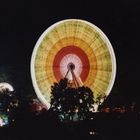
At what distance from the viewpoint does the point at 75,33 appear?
4081 cm

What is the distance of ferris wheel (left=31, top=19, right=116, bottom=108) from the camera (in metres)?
40.2

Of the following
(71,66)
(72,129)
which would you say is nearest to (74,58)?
(71,66)

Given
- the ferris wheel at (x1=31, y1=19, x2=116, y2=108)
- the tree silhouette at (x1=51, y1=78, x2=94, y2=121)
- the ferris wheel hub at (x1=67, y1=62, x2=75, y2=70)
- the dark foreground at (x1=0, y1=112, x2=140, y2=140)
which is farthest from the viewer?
the ferris wheel hub at (x1=67, y1=62, x2=75, y2=70)

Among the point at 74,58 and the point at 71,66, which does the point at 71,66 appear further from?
the point at 74,58

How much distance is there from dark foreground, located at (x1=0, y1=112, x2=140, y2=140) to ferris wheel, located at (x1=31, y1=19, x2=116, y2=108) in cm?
940

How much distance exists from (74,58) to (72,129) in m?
13.2

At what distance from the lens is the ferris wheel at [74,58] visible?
4016cm

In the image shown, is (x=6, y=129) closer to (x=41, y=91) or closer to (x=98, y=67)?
(x=41, y=91)

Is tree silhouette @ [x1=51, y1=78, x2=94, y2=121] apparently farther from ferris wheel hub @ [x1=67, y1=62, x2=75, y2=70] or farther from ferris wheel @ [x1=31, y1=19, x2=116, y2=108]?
ferris wheel hub @ [x1=67, y1=62, x2=75, y2=70]

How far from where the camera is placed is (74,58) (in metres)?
41.2

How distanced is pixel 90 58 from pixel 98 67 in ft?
2.83

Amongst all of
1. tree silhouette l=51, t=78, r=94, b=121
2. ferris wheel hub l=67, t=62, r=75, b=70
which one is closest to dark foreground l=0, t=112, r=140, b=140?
tree silhouette l=51, t=78, r=94, b=121

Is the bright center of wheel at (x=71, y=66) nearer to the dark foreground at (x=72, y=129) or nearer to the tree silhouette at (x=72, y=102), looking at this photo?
the tree silhouette at (x=72, y=102)

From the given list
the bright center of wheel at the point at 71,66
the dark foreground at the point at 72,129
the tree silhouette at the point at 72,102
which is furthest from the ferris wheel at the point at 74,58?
the dark foreground at the point at 72,129
